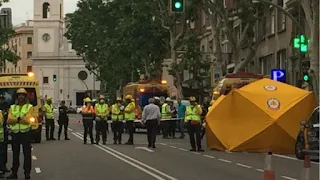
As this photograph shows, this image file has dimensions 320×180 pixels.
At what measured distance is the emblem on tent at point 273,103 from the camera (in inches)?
1026

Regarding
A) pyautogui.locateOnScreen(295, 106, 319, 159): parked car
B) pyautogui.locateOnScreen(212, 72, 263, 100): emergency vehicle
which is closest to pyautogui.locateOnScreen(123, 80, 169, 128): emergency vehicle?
pyautogui.locateOnScreen(212, 72, 263, 100): emergency vehicle

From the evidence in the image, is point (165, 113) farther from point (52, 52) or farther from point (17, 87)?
point (52, 52)

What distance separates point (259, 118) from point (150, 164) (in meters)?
6.92

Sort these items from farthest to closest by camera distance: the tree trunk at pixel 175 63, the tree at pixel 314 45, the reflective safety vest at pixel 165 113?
the tree trunk at pixel 175 63 < the reflective safety vest at pixel 165 113 < the tree at pixel 314 45

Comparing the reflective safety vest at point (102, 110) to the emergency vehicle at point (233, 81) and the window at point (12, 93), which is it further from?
the emergency vehicle at point (233, 81)

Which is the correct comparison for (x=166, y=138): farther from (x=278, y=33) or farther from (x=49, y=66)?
(x=49, y=66)

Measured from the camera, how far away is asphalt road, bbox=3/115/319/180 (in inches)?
675

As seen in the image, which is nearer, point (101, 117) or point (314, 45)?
point (314, 45)

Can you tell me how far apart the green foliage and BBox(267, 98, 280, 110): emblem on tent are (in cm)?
2573

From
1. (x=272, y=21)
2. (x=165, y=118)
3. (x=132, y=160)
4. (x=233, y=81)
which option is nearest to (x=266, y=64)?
(x=272, y=21)

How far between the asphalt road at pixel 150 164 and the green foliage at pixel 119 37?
26396 mm

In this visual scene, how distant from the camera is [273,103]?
26.2 meters

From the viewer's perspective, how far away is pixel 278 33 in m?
45.4

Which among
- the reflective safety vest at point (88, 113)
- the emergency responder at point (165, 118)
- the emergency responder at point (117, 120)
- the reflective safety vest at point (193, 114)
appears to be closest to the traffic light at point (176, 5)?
the reflective safety vest at point (193, 114)
